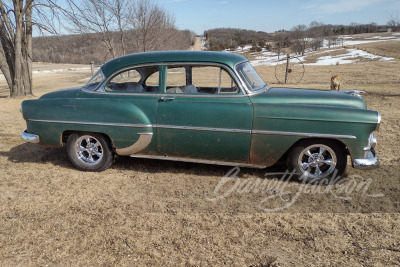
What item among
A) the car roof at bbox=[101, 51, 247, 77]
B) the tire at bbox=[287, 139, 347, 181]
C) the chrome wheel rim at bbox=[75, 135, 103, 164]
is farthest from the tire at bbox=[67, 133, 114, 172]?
the tire at bbox=[287, 139, 347, 181]

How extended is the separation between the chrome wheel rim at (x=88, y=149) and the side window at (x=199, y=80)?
4.45 ft

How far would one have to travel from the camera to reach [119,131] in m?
4.30

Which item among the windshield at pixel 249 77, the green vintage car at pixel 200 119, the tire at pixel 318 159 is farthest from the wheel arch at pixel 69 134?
the tire at pixel 318 159

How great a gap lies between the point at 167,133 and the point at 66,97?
64.2 inches

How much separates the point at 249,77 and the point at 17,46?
36.9 ft

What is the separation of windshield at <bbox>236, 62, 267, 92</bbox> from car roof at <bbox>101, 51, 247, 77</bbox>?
0.34 feet

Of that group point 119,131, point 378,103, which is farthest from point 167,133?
point 378,103

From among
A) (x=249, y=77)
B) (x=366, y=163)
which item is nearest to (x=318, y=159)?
(x=366, y=163)

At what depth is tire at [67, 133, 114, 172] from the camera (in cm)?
447

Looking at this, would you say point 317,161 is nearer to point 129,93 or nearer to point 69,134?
point 129,93

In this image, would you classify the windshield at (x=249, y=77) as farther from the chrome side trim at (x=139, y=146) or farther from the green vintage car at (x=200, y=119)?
the chrome side trim at (x=139, y=146)

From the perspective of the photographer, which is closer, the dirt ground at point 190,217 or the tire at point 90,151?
the dirt ground at point 190,217

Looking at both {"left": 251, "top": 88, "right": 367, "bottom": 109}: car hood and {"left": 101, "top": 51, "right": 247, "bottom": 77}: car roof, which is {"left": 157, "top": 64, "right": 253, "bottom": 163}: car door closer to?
{"left": 101, "top": 51, "right": 247, "bottom": 77}: car roof

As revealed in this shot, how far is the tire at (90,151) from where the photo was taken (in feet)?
14.7
